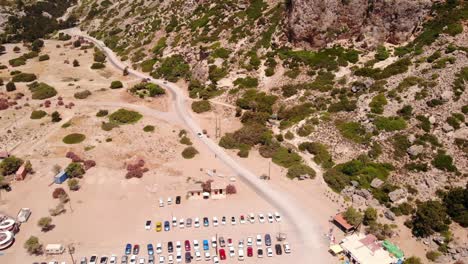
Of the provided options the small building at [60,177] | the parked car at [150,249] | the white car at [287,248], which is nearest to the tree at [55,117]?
the small building at [60,177]

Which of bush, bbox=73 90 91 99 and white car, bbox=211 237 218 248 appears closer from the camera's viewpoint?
white car, bbox=211 237 218 248

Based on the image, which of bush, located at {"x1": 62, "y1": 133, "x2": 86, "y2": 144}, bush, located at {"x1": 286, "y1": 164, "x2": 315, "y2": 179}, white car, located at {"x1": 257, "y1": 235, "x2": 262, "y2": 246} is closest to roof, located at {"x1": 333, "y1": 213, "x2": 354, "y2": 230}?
bush, located at {"x1": 286, "y1": 164, "x2": 315, "y2": 179}

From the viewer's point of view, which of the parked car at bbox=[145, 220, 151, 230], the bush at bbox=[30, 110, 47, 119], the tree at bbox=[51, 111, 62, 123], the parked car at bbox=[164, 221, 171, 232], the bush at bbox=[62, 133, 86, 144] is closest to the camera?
the parked car at bbox=[164, 221, 171, 232]

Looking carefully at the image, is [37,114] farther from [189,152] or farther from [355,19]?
[355,19]

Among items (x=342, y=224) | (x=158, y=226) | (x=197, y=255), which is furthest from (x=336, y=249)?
(x=158, y=226)

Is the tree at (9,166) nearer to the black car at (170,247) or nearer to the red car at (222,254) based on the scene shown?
the black car at (170,247)

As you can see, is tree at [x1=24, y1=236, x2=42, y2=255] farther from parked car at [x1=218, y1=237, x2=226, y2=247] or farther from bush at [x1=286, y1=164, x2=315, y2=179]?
bush at [x1=286, y1=164, x2=315, y2=179]
